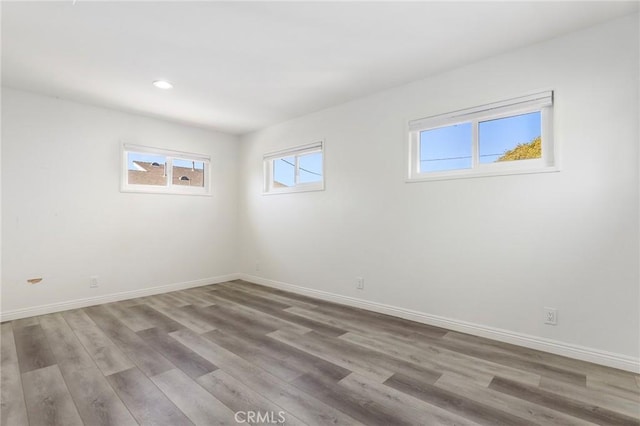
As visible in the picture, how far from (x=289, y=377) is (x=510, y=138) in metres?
2.61

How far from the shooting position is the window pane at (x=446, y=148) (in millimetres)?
2928

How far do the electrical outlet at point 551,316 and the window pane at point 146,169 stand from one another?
4.65 meters

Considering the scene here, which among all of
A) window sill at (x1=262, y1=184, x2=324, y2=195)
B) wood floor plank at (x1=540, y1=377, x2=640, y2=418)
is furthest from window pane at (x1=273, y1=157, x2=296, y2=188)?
wood floor plank at (x1=540, y1=377, x2=640, y2=418)

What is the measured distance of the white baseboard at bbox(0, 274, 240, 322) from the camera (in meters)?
3.28

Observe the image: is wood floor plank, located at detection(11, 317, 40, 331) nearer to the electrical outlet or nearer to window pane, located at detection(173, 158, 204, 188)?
window pane, located at detection(173, 158, 204, 188)

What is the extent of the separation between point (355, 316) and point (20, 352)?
286 centimetres

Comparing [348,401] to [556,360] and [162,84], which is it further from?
[162,84]

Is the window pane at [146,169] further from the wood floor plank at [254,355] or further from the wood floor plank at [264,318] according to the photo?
the wood floor plank at [254,355]

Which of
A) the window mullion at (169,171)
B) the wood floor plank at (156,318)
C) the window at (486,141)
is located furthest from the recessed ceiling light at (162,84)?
the window at (486,141)

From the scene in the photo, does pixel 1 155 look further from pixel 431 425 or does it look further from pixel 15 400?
pixel 431 425

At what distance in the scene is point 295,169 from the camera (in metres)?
4.47

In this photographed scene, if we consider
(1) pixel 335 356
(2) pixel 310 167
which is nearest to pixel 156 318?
(1) pixel 335 356

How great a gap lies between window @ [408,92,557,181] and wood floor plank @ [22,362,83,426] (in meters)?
3.08

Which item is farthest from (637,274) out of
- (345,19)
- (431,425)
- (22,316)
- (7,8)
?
(22,316)
